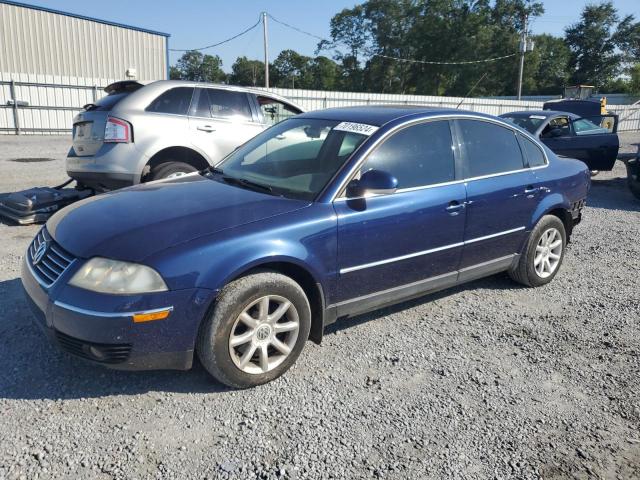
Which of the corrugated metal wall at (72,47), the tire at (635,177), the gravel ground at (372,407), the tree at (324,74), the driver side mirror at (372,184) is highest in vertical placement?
the tree at (324,74)

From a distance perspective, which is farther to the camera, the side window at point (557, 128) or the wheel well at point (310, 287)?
the side window at point (557, 128)

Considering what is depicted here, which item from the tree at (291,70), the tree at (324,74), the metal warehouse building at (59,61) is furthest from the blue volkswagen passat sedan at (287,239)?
the tree at (291,70)

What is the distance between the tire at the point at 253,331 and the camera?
2.79m

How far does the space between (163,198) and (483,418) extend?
7.77 ft

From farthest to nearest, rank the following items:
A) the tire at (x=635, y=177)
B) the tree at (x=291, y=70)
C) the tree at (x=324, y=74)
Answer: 1. the tree at (x=291, y=70)
2. the tree at (x=324, y=74)
3. the tire at (x=635, y=177)

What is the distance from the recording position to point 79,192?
658 cm

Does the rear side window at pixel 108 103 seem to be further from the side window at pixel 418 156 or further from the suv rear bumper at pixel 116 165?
the side window at pixel 418 156

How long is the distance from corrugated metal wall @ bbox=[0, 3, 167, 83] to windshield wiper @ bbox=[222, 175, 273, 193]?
23836mm

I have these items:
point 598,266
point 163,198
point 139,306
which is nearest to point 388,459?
point 139,306

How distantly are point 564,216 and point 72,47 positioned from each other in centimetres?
2545

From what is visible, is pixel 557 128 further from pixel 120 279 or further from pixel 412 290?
pixel 120 279

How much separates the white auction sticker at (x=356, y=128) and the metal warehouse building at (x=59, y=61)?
57.7 ft

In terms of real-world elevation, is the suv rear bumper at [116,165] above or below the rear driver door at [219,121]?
below

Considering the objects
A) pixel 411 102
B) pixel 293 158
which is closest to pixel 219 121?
pixel 293 158
